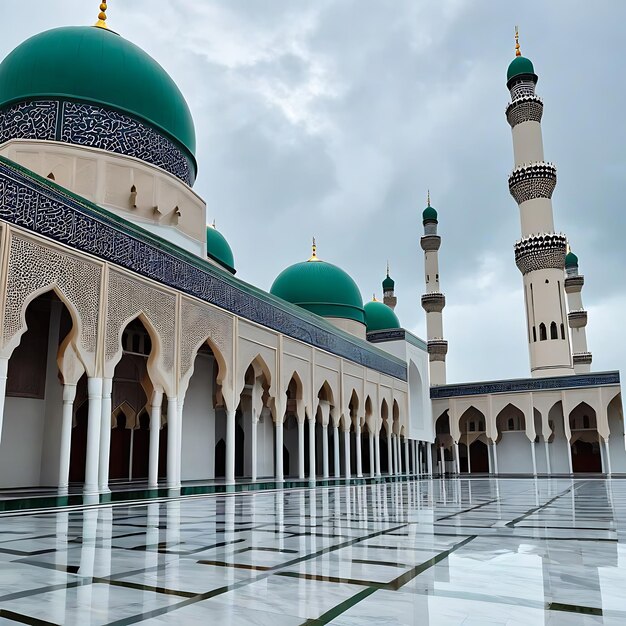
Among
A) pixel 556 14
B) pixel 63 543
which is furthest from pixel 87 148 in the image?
pixel 556 14

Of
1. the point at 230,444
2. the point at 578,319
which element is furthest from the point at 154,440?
the point at 578,319

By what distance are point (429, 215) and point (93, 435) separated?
1904cm

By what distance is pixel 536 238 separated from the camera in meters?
17.0

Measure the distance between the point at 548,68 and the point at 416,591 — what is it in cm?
2092

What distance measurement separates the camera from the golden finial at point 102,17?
946 centimetres

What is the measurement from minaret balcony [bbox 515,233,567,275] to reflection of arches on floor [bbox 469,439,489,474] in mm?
5162

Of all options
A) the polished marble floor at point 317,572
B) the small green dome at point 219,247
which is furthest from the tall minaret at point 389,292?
the polished marble floor at point 317,572

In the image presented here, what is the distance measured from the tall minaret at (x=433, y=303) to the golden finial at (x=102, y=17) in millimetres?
14857

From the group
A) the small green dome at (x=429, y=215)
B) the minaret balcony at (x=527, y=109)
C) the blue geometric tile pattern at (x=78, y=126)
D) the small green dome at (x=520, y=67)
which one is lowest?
the blue geometric tile pattern at (x=78, y=126)

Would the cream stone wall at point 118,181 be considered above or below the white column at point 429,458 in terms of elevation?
above

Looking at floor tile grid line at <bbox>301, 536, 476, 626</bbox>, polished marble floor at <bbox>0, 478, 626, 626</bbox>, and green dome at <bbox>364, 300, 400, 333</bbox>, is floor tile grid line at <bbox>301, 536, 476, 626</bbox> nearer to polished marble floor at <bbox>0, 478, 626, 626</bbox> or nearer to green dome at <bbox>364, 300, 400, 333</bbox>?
polished marble floor at <bbox>0, 478, 626, 626</bbox>

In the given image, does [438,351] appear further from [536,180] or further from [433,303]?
[536,180]

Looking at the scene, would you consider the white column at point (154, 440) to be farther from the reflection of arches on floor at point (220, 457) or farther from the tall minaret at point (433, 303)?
the tall minaret at point (433, 303)

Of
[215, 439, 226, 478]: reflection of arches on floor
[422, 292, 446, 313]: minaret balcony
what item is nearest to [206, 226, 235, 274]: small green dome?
[215, 439, 226, 478]: reflection of arches on floor
